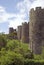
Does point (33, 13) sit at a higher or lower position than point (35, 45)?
higher

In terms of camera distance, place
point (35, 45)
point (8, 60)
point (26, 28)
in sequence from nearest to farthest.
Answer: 1. point (8, 60)
2. point (35, 45)
3. point (26, 28)

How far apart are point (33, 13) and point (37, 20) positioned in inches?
47.4

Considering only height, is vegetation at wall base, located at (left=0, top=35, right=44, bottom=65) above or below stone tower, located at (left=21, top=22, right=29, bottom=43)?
below

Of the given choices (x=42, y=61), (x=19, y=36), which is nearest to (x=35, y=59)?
A: (x=42, y=61)

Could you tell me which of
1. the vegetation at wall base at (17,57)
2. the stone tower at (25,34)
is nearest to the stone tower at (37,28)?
the vegetation at wall base at (17,57)

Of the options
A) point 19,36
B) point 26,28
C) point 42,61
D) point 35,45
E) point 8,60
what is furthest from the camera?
point 19,36

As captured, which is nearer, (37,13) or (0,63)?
(0,63)

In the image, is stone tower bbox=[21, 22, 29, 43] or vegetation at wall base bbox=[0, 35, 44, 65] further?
stone tower bbox=[21, 22, 29, 43]

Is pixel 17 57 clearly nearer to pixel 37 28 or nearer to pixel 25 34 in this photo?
pixel 37 28

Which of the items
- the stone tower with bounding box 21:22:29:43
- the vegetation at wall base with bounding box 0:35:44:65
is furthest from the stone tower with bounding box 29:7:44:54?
the stone tower with bounding box 21:22:29:43

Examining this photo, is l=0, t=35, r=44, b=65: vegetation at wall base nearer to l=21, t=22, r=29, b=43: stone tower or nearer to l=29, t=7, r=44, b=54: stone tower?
l=29, t=7, r=44, b=54: stone tower

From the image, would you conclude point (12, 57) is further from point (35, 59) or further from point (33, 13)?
point (33, 13)

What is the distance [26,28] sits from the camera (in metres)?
68.0

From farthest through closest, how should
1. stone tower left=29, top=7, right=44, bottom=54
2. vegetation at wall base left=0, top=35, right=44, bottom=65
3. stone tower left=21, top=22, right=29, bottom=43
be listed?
1. stone tower left=21, top=22, right=29, bottom=43
2. stone tower left=29, top=7, right=44, bottom=54
3. vegetation at wall base left=0, top=35, right=44, bottom=65
